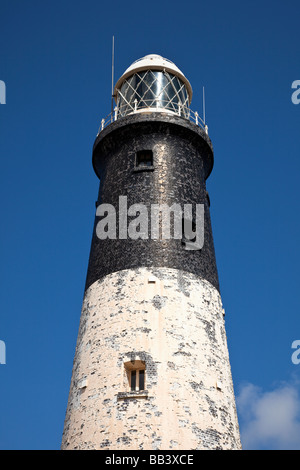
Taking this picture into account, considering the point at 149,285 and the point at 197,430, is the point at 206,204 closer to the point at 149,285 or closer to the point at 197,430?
the point at 149,285

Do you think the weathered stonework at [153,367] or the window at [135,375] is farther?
the window at [135,375]

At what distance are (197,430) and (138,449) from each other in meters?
1.84

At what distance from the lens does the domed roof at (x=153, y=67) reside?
25.8m

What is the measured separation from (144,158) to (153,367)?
873cm

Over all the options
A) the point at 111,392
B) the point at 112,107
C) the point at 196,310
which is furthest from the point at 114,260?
the point at 112,107

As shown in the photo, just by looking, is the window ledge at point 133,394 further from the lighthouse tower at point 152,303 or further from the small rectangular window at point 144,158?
the small rectangular window at point 144,158

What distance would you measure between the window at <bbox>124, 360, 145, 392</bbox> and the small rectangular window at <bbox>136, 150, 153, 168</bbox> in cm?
821

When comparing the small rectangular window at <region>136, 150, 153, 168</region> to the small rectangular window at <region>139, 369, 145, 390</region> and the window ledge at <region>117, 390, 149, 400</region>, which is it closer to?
the small rectangular window at <region>139, 369, 145, 390</region>

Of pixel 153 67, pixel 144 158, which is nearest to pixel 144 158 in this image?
pixel 144 158

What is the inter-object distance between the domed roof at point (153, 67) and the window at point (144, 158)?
4.94 m

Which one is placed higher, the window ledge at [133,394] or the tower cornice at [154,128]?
the tower cornice at [154,128]

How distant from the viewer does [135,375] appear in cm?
1795

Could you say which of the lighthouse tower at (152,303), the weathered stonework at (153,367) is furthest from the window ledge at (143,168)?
the weathered stonework at (153,367)

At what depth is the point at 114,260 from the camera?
20500 millimetres
